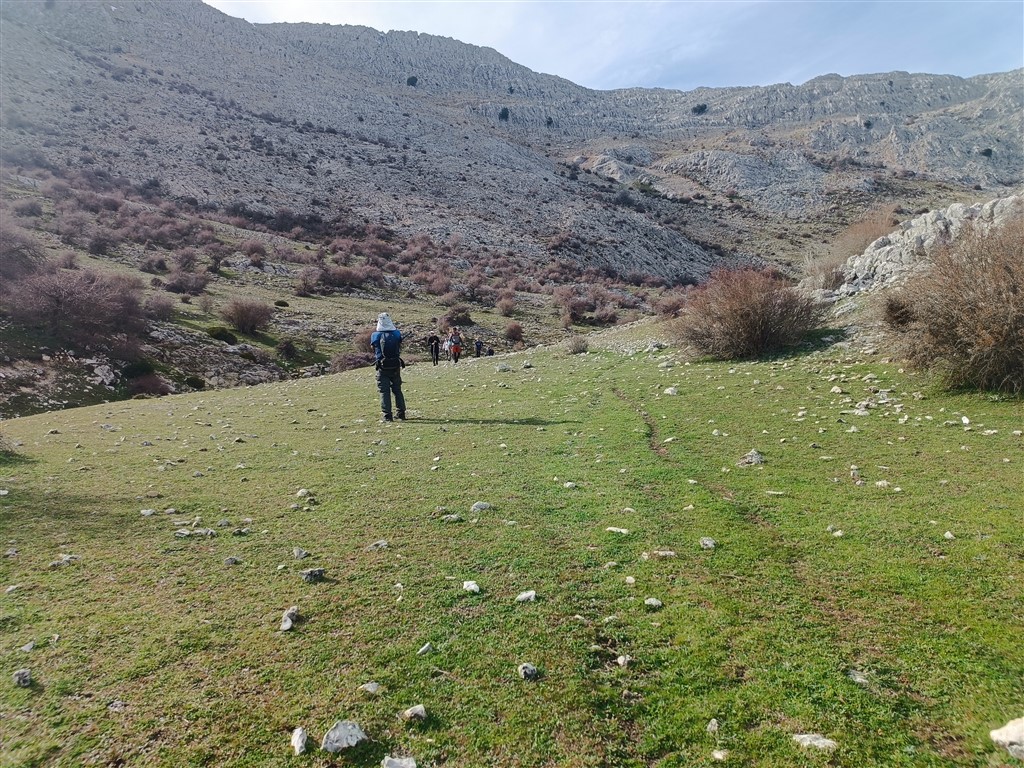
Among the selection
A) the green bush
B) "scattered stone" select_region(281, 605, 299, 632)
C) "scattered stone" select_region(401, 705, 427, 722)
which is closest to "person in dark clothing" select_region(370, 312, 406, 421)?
"scattered stone" select_region(281, 605, 299, 632)

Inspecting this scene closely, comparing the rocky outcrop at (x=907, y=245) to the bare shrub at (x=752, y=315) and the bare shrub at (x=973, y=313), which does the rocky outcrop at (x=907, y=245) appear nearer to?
the bare shrub at (x=752, y=315)

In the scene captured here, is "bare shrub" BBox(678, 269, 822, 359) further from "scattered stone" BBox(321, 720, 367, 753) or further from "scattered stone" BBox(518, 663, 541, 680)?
"scattered stone" BBox(321, 720, 367, 753)

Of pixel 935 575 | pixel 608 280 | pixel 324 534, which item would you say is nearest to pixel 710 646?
pixel 935 575

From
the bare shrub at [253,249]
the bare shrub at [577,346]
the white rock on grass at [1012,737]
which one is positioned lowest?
the white rock on grass at [1012,737]

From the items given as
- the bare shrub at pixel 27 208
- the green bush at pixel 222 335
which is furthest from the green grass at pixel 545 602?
the bare shrub at pixel 27 208

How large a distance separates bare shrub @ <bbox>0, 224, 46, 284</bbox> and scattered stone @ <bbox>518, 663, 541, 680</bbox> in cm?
3653

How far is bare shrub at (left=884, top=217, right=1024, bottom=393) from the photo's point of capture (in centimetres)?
1079

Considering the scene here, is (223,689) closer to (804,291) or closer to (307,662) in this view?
(307,662)

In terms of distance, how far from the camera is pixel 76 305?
2730 cm

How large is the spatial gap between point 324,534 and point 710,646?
4898 millimetres

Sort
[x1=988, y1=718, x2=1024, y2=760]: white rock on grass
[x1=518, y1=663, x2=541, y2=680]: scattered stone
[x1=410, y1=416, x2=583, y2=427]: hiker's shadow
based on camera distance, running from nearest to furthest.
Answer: [x1=988, y1=718, x2=1024, y2=760]: white rock on grass
[x1=518, y1=663, x2=541, y2=680]: scattered stone
[x1=410, y1=416, x2=583, y2=427]: hiker's shadow

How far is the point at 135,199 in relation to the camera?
5925 cm

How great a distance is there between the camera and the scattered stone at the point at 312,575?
557 centimetres

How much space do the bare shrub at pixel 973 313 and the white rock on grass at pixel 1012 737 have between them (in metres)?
10.6
